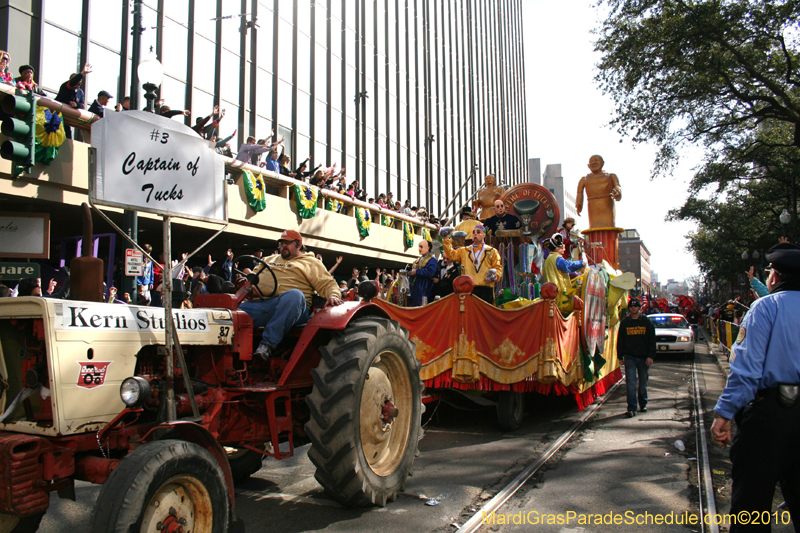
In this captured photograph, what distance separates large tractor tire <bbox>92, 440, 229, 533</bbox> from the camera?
2721 millimetres

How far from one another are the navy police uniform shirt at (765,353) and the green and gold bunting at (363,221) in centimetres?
1757

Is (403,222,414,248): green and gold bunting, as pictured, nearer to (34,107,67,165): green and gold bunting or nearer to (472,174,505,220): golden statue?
(472,174,505,220): golden statue

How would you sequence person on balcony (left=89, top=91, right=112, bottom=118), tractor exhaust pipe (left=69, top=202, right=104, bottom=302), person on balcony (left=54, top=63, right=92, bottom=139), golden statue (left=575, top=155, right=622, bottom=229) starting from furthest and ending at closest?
golden statue (left=575, top=155, right=622, bottom=229) < person on balcony (left=89, top=91, right=112, bottom=118) < person on balcony (left=54, top=63, right=92, bottom=139) < tractor exhaust pipe (left=69, top=202, right=104, bottom=302)


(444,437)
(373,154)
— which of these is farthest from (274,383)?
(373,154)

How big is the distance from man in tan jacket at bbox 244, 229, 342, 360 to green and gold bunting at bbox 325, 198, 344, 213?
45.4 ft

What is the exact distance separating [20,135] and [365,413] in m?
7.26

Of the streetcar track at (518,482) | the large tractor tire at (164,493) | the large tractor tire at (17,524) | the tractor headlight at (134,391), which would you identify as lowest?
the streetcar track at (518,482)

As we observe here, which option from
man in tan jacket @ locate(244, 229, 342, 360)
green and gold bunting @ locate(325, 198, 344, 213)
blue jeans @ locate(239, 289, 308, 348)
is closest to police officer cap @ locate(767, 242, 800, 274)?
man in tan jacket @ locate(244, 229, 342, 360)

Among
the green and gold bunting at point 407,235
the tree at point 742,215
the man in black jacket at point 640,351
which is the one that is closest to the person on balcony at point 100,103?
the man in black jacket at point 640,351

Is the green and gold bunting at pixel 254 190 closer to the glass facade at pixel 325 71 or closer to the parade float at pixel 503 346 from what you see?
the glass facade at pixel 325 71

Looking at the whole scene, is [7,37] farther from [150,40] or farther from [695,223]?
[695,223]

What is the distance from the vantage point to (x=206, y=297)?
446 centimetres

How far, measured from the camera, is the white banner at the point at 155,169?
11.1 ft

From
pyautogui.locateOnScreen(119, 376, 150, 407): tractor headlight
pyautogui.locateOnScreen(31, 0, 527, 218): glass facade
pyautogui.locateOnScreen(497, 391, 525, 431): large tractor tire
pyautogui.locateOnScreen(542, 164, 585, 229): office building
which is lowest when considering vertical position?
pyautogui.locateOnScreen(497, 391, 525, 431): large tractor tire
